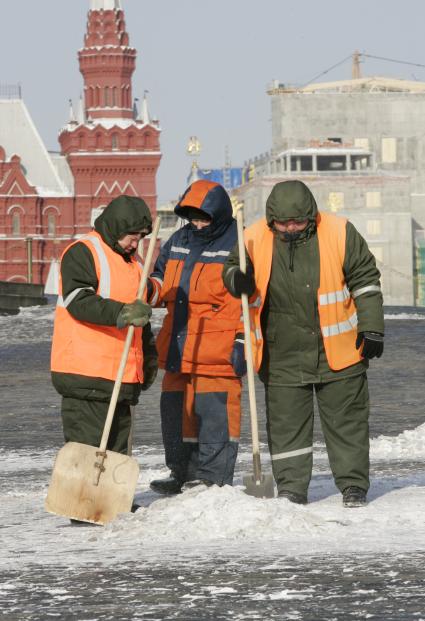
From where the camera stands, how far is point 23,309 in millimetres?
35281

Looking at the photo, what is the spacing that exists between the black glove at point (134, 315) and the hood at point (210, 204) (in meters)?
0.71

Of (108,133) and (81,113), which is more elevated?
(81,113)

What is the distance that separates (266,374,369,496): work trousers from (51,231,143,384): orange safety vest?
64cm


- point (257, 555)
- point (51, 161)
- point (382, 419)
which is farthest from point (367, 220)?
point (257, 555)

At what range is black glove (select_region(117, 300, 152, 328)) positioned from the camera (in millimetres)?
6773

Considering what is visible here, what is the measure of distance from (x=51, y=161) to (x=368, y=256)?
3844 inches

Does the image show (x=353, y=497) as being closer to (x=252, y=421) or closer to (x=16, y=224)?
(x=252, y=421)

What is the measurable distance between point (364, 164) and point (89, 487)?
103966mm

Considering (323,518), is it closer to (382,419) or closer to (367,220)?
(382,419)

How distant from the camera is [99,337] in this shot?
23.2 ft

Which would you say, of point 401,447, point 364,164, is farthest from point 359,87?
point 401,447

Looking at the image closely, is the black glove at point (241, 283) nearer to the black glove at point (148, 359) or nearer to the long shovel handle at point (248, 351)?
the long shovel handle at point (248, 351)

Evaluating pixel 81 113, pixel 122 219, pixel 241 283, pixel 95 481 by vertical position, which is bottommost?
pixel 95 481

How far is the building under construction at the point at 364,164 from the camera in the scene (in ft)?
346
